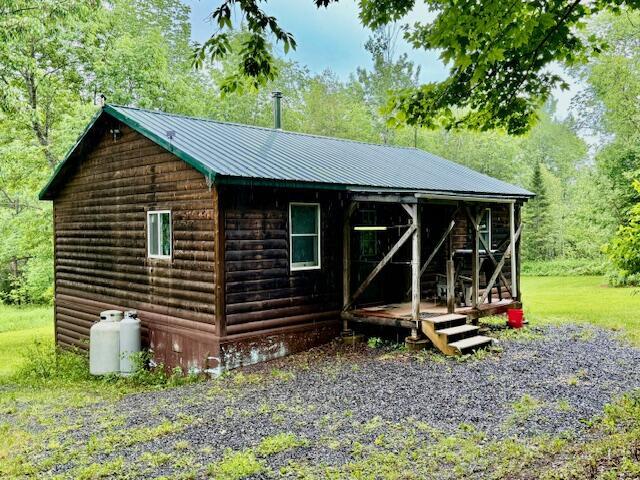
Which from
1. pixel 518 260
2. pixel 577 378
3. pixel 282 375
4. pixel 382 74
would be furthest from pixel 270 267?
pixel 382 74

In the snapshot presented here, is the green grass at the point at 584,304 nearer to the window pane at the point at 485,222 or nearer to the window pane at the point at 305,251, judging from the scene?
the window pane at the point at 485,222

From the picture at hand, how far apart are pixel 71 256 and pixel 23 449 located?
29.5 feet

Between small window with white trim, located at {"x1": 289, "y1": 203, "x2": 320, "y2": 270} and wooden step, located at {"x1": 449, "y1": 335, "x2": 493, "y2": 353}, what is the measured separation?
3.14 meters

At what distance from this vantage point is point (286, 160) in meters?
11.4

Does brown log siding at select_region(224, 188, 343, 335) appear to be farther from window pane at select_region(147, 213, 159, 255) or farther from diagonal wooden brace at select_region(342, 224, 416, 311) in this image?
window pane at select_region(147, 213, 159, 255)

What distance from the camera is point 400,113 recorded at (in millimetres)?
7332

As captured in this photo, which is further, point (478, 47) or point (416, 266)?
point (416, 266)

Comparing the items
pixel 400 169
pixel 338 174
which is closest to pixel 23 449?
pixel 338 174

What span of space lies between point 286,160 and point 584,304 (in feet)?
40.9

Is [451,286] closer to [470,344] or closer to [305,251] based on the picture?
[470,344]

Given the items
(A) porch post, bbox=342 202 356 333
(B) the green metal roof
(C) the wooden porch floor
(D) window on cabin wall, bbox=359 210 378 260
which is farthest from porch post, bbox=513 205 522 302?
(A) porch post, bbox=342 202 356 333

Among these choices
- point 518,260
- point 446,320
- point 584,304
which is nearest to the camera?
point 446,320

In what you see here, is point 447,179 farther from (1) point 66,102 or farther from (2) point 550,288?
(1) point 66,102

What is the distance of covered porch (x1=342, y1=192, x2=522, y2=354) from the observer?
1059 cm
